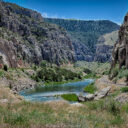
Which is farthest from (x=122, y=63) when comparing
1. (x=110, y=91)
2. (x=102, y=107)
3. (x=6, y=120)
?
(x=6, y=120)

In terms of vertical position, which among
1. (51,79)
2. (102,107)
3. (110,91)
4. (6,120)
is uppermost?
(6,120)

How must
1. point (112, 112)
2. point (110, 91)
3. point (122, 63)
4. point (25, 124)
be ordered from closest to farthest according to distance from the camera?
point (25, 124), point (112, 112), point (110, 91), point (122, 63)

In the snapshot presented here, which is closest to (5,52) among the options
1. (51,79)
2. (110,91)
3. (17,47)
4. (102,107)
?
(51,79)

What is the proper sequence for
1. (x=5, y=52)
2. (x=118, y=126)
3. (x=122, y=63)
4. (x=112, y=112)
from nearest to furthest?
(x=118, y=126) < (x=112, y=112) < (x=122, y=63) < (x=5, y=52)

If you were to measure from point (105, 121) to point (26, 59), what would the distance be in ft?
552

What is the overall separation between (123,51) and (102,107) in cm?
5749

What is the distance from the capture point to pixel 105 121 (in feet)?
31.2

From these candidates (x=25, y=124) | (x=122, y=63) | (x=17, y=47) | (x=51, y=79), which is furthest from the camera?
(x=17, y=47)

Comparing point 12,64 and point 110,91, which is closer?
point 110,91

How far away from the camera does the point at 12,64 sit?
118 m

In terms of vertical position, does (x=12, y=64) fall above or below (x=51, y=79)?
above

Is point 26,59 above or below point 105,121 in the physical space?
below

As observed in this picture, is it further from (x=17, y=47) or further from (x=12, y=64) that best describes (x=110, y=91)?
(x=17, y=47)

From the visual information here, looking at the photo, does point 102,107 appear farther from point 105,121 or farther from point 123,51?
point 123,51
